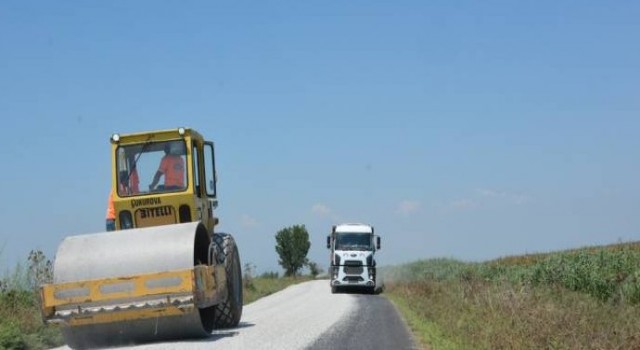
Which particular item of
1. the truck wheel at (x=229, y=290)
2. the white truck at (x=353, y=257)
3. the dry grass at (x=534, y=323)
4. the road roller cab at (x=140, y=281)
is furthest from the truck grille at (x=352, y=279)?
the road roller cab at (x=140, y=281)

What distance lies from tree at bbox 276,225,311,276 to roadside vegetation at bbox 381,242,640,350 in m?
49.2

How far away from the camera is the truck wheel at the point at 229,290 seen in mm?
14719

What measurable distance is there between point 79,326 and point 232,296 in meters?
3.37

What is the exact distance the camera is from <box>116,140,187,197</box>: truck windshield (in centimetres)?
1476

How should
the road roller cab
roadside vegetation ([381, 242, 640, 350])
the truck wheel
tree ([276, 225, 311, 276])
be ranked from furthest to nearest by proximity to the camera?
tree ([276, 225, 311, 276]) → the truck wheel → the road roller cab → roadside vegetation ([381, 242, 640, 350])

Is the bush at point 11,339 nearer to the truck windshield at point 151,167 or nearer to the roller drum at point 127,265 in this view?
the roller drum at point 127,265

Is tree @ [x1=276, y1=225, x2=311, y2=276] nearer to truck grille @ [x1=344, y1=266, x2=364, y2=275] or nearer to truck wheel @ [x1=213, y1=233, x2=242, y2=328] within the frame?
truck grille @ [x1=344, y1=266, x2=364, y2=275]

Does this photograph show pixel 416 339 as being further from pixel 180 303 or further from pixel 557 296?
pixel 557 296

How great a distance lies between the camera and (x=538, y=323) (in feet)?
41.1

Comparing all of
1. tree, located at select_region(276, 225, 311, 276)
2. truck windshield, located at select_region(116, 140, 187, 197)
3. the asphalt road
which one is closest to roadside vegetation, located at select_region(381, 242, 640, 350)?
the asphalt road

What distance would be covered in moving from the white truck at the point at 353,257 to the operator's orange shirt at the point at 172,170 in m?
22.2

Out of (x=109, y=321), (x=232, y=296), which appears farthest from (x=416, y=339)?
(x=109, y=321)

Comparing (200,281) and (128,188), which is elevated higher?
(128,188)

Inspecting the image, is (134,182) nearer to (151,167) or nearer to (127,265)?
(151,167)
